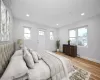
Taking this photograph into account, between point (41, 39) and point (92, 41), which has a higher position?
point (41, 39)

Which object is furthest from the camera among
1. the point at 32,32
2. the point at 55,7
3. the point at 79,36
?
the point at 32,32

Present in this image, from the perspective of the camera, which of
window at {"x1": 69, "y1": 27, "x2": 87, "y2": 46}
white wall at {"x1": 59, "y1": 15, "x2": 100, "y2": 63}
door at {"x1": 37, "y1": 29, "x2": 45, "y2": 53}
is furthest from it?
door at {"x1": 37, "y1": 29, "x2": 45, "y2": 53}

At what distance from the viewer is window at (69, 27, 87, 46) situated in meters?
3.76

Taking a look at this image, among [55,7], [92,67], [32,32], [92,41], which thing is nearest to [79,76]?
[92,67]

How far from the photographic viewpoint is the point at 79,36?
13.4 ft

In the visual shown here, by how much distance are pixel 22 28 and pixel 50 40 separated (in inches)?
110

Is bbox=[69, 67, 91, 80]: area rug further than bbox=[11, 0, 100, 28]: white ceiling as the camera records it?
No

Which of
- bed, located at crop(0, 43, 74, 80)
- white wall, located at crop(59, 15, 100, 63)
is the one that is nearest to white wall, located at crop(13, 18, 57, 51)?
white wall, located at crop(59, 15, 100, 63)

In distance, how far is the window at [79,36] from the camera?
12.3 ft

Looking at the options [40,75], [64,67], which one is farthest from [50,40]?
[40,75]

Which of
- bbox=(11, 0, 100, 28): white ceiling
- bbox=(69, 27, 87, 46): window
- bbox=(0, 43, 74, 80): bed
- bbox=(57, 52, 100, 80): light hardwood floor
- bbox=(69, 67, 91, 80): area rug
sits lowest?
bbox=(57, 52, 100, 80): light hardwood floor

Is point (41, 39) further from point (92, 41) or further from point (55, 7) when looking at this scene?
point (92, 41)

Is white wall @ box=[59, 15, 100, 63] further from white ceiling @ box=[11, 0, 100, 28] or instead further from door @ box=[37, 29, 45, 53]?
door @ box=[37, 29, 45, 53]

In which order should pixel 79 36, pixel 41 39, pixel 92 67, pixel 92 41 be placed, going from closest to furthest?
pixel 92 67 → pixel 92 41 → pixel 79 36 → pixel 41 39
